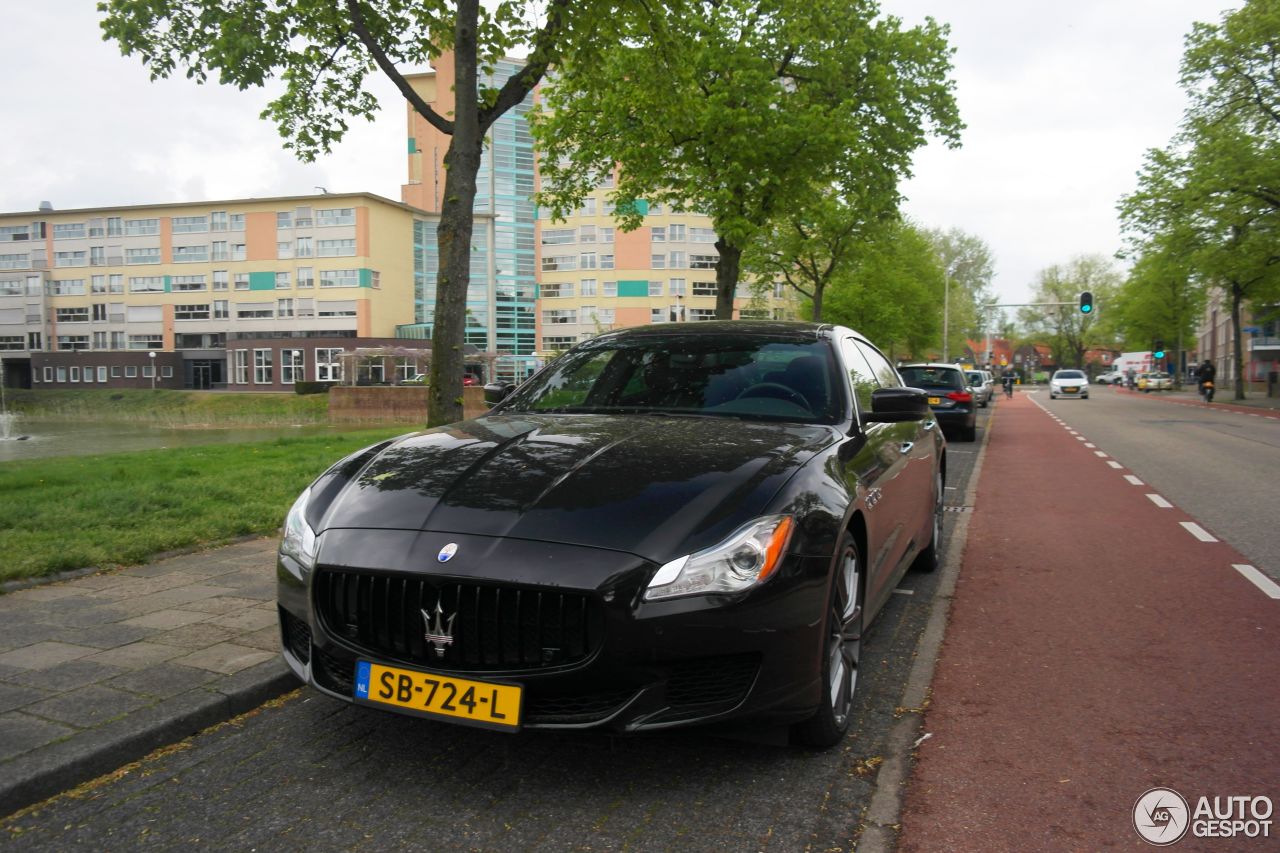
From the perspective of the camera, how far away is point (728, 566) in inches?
104

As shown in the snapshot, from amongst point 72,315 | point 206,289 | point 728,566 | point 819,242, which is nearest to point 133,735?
point 728,566

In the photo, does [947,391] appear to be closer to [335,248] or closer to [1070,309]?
[335,248]

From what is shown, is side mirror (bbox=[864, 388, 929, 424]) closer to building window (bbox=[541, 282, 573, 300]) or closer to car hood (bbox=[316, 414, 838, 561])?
car hood (bbox=[316, 414, 838, 561])

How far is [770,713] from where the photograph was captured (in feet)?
9.02

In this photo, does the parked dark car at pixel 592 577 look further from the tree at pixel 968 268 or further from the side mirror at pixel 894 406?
the tree at pixel 968 268

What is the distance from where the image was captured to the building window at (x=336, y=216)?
7106 cm

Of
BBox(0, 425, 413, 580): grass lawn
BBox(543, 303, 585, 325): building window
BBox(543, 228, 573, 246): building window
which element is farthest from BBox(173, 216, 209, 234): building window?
BBox(0, 425, 413, 580): grass lawn

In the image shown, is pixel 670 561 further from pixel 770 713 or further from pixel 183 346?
pixel 183 346

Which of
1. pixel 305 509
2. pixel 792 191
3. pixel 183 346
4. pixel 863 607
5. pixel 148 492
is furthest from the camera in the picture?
pixel 183 346

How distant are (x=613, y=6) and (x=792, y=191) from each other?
9543mm

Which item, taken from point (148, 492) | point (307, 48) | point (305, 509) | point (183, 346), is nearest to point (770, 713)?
point (305, 509)

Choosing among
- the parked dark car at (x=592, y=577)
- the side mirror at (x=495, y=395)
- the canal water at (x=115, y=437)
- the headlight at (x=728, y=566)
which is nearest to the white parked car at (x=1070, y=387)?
A: the canal water at (x=115, y=437)

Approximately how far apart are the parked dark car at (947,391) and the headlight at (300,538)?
15824 millimetres

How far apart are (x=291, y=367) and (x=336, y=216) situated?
12.6 m
